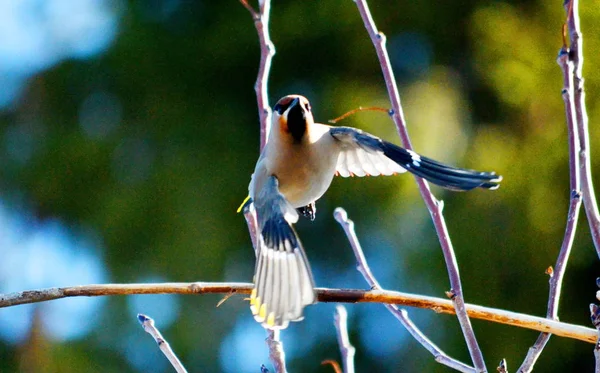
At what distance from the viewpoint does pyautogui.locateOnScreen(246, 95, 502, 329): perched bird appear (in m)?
1.31

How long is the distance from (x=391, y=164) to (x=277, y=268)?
495mm

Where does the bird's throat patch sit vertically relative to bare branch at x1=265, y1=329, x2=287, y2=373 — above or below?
above

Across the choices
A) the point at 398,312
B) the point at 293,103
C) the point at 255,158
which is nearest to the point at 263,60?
the point at 293,103

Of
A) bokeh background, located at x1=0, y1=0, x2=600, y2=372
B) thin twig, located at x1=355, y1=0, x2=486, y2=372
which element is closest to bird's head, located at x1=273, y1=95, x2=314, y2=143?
thin twig, located at x1=355, y1=0, x2=486, y2=372

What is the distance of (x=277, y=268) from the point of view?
1405 millimetres

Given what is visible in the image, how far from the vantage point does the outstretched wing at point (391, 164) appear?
1304 millimetres

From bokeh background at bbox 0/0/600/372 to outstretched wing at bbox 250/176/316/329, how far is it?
231 centimetres

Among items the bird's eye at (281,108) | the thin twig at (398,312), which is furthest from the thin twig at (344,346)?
the bird's eye at (281,108)

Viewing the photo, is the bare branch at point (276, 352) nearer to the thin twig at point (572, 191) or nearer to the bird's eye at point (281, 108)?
the thin twig at point (572, 191)

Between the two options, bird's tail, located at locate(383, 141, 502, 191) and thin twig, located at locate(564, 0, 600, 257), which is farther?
bird's tail, located at locate(383, 141, 502, 191)

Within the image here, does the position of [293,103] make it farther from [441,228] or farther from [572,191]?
[572,191]

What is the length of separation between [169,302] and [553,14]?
2.28 m

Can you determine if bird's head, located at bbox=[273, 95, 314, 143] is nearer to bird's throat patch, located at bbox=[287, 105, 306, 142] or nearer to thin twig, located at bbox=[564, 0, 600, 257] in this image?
bird's throat patch, located at bbox=[287, 105, 306, 142]

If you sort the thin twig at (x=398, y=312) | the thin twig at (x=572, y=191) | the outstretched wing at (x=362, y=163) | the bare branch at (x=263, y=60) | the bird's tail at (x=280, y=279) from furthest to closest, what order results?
1. the outstretched wing at (x=362, y=163)
2. the bare branch at (x=263, y=60)
3. the thin twig at (x=398, y=312)
4. the bird's tail at (x=280, y=279)
5. the thin twig at (x=572, y=191)
